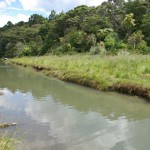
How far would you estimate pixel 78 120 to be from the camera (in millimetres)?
8789

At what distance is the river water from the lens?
6.82m

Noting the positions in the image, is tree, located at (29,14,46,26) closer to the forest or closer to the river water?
the forest

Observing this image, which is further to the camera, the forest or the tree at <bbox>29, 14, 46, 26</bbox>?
the tree at <bbox>29, 14, 46, 26</bbox>

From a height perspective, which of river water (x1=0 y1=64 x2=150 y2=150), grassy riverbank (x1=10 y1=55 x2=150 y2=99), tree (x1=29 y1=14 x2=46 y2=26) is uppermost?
tree (x1=29 y1=14 x2=46 y2=26)

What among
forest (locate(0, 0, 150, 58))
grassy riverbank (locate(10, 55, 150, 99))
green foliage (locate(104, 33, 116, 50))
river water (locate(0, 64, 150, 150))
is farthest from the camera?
forest (locate(0, 0, 150, 58))

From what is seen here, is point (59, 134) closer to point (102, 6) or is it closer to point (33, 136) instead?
point (33, 136)

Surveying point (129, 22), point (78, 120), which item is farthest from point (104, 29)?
point (78, 120)

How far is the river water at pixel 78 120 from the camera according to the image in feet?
22.4

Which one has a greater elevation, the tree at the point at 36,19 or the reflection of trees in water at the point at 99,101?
the tree at the point at 36,19

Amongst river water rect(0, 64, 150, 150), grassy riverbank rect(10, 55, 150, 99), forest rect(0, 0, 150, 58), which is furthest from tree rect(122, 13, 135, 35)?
river water rect(0, 64, 150, 150)

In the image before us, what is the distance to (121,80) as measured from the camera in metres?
13.2

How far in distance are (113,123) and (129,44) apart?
28883 millimetres

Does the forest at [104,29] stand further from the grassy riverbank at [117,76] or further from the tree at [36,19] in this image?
the tree at [36,19]

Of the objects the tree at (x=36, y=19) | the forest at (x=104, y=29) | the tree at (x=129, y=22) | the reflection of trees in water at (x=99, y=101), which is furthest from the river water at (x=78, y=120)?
the tree at (x=36, y=19)
